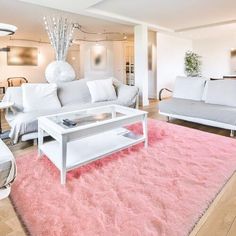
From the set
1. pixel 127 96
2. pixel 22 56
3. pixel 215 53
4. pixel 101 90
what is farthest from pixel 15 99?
pixel 215 53

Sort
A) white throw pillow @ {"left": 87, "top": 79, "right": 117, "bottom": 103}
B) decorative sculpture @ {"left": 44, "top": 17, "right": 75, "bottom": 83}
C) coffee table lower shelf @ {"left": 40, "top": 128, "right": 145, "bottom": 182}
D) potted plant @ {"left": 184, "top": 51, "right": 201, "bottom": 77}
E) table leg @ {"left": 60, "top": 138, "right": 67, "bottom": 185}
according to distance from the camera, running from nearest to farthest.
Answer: table leg @ {"left": 60, "top": 138, "right": 67, "bottom": 185}, coffee table lower shelf @ {"left": 40, "top": 128, "right": 145, "bottom": 182}, decorative sculpture @ {"left": 44, "top": 17, "right": 75, "bottom": 83}, white throw pillow @ {"left": 87, "top": 79, "right": 117, "bottom": 103}, potted plant @ {"left": 184, "top": 51, "right": 201, "bottom": 77}

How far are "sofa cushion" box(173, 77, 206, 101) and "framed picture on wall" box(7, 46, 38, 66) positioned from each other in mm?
6086

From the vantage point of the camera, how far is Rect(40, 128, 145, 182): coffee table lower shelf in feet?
6.43

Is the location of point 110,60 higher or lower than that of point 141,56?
higher

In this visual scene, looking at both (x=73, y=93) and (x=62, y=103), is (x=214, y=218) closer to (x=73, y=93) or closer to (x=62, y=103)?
(x=62, y=103)

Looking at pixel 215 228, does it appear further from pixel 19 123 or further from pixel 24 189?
A: pixel 19 123

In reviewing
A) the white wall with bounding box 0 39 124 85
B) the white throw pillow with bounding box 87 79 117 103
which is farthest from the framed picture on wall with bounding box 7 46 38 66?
the white throw pillow with bounding box 87 79 117 103

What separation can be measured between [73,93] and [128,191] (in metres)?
2.26

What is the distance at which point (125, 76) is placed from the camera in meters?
8.54

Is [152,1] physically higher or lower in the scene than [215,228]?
higher

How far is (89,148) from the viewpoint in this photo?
7.27ft

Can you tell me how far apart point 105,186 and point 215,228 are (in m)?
0.87

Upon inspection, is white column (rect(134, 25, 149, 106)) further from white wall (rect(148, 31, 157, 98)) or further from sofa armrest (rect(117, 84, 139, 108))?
sofa armrest (rect(117, 84, 139, 108))

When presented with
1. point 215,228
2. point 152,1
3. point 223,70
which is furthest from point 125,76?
point 215,228
